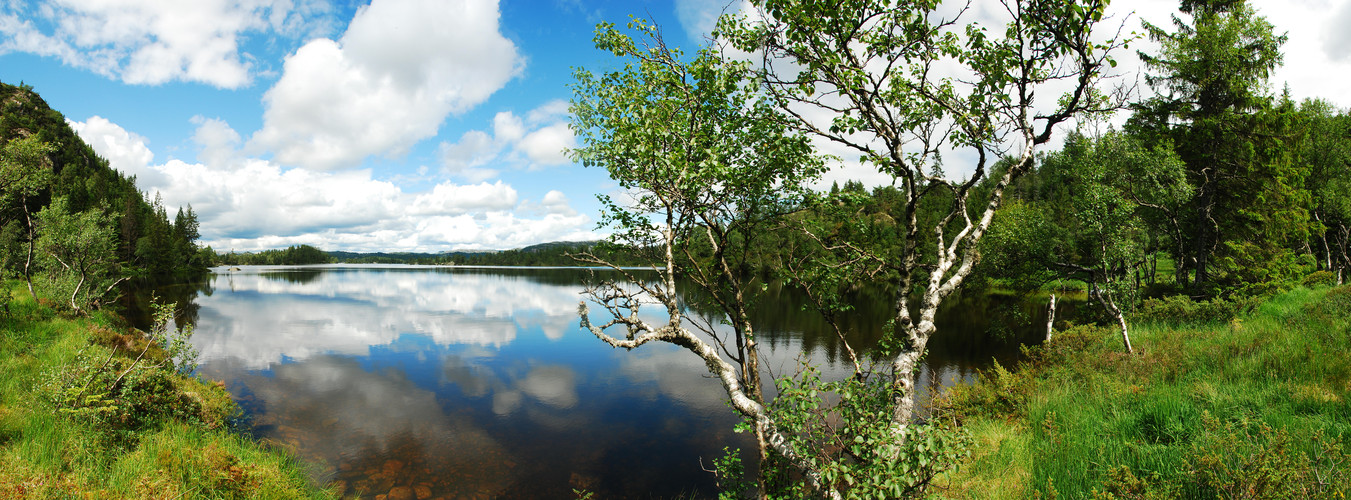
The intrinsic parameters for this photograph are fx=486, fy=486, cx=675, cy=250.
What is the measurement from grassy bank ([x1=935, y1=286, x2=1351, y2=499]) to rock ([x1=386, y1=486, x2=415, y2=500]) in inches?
492

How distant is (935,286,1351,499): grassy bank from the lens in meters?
5.08

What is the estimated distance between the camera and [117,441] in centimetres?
994

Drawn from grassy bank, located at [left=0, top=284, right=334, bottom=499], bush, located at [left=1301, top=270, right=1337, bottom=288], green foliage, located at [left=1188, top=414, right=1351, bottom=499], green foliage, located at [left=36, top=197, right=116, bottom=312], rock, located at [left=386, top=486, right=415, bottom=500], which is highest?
green foliage, located at [left=36, top=197, right=116, bottom=312]

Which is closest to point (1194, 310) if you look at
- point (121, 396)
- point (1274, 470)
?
point (1274, 470)

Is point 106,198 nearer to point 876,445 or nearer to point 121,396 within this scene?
point 121,396

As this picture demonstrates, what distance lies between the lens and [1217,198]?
68.5ft

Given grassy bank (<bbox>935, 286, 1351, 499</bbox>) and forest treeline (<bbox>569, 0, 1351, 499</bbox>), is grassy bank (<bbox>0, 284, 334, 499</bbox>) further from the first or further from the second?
grassy bank (<bbox>935, 286, 1351, 499</bbox>)

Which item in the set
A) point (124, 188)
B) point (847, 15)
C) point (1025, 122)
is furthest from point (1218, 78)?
point (124, 188)

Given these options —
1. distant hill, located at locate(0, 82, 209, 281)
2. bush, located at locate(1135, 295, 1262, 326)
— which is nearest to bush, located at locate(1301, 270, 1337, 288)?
bush, located at locate(1135, 295, 1262, 326)

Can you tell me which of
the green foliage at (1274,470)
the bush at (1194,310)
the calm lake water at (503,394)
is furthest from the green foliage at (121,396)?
the bush at (1194,310)

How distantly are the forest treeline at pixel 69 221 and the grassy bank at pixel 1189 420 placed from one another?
32234 millimetres

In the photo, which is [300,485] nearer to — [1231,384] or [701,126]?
[701,126]

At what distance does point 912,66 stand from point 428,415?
19.7 metres

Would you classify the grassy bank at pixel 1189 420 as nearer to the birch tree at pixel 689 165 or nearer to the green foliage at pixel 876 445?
the green foliage at pixel 876 445
